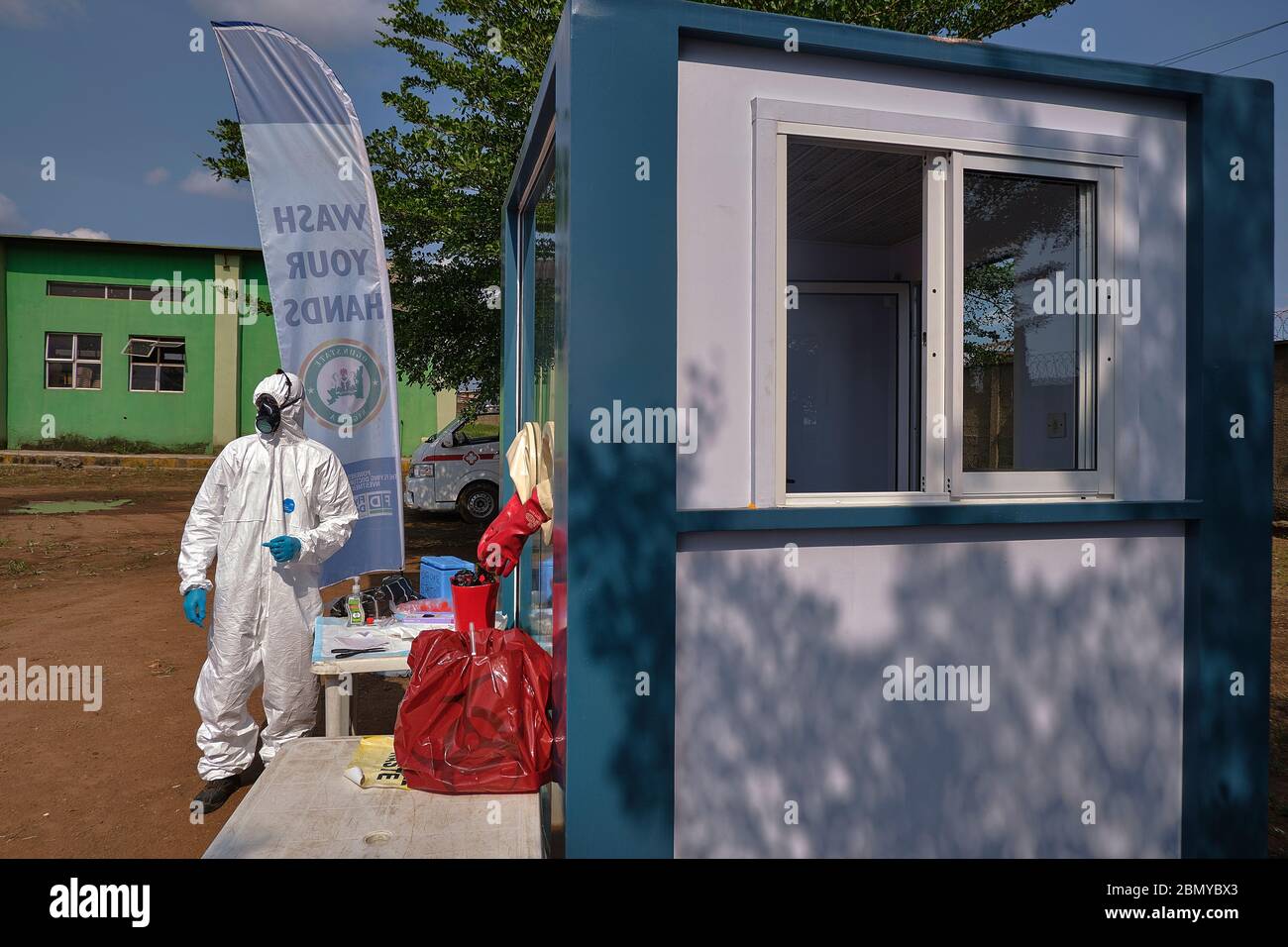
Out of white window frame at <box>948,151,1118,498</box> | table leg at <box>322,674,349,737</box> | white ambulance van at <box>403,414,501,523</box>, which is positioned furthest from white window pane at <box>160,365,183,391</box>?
white window frame at <box>948,151,1118,498</box>

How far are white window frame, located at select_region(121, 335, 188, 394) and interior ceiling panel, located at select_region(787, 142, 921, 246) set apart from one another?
21295 mm

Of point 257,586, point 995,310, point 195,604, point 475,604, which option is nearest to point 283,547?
point 257,586

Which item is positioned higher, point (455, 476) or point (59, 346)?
point (59, 346)

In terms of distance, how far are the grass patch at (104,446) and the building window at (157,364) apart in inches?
56.1

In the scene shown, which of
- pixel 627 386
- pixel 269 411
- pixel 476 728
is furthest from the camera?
pixel 269 411

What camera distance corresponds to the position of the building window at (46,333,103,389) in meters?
22.6

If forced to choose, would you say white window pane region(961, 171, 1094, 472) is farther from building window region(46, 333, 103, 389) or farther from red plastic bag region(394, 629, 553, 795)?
building window region(46, 333, 103, 389)

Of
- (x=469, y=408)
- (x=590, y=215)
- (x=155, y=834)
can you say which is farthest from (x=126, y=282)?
(x=590, y=215)

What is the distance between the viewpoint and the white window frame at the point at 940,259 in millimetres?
2938

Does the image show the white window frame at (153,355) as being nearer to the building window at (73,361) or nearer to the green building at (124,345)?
the green building at (124,345)

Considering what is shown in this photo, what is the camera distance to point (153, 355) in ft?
75.3

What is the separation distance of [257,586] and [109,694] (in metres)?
2.98

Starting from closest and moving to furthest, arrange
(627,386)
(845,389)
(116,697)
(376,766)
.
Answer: (627,386), (376,766), (116,697), (845,389)

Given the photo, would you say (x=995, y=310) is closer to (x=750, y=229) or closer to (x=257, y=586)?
(x=750, y=229)
